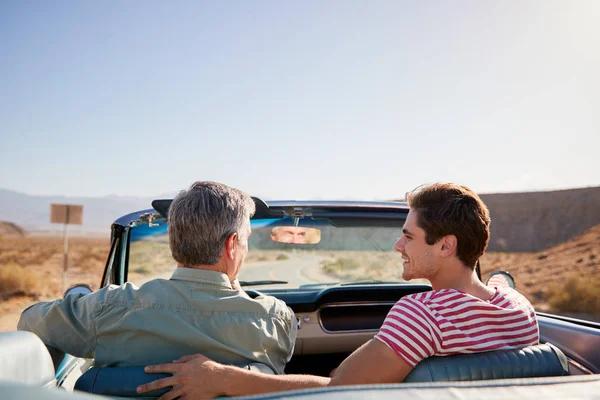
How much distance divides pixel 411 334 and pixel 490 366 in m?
0.29

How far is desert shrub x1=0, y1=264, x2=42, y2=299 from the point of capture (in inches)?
1091

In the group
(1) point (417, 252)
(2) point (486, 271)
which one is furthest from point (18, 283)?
(2) point (486, 271)

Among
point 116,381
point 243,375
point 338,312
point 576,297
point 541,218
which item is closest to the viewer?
point 116,381

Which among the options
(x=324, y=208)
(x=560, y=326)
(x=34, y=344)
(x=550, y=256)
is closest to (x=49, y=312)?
(x=34, y=344)

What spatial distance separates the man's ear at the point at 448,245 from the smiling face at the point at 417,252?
0.04m

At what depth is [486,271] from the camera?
40.5 m

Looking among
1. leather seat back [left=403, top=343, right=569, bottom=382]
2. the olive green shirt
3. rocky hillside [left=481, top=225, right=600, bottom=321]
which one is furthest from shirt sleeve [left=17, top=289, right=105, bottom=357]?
rocky hillside [left=481, top=225, right=600, bottom=321]

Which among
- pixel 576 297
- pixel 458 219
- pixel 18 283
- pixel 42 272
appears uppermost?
pixel 458 219

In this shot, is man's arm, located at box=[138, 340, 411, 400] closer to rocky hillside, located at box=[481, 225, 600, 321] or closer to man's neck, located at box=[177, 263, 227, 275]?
man's neck, located at box=[177, 263, 227, 275]

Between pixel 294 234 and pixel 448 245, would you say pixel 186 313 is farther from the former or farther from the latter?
pixel 294 234

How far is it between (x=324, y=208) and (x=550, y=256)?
45.4 meters

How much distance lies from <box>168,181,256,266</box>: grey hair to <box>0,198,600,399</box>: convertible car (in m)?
0.41

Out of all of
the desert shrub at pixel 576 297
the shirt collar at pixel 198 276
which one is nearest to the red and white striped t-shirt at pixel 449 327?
the shirt collar at pixel 198 276

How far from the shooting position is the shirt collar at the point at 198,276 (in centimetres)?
212
